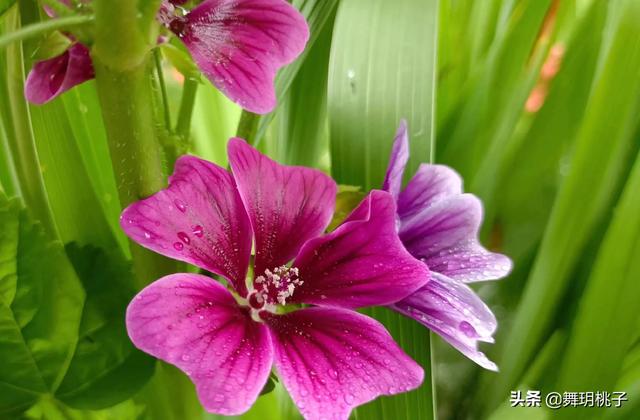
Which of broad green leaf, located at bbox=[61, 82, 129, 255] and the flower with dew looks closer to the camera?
the flower with dew

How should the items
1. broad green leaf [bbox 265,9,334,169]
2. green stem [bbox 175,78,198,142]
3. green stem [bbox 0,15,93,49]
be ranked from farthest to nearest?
broad green leaf [bbox 265,9,334,169] → green stem [bbox 175,78,198,142] → green stem [bbox 0,15,93,49]

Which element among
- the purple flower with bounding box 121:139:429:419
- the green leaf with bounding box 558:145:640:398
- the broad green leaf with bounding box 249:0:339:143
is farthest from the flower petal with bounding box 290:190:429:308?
the green leaf with bounding box 558:145:640:398

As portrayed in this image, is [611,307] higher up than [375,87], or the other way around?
[375,87]

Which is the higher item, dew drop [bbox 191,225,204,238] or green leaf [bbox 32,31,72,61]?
green leaf [bbox 32,31,72,61]

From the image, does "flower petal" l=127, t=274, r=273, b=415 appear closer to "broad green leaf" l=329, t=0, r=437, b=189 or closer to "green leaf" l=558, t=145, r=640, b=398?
"broad green leaf" l=329, t=0, r=437, b=189

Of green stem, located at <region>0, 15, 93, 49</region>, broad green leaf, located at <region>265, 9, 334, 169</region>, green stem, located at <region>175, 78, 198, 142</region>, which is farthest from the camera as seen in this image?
broad green leaf, located at <region>265, 9, 334, 169</region>

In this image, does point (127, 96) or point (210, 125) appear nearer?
point (127, 96)

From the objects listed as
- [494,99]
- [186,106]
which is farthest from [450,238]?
[494,99]

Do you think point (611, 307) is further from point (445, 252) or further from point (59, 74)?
point (59, 74)
